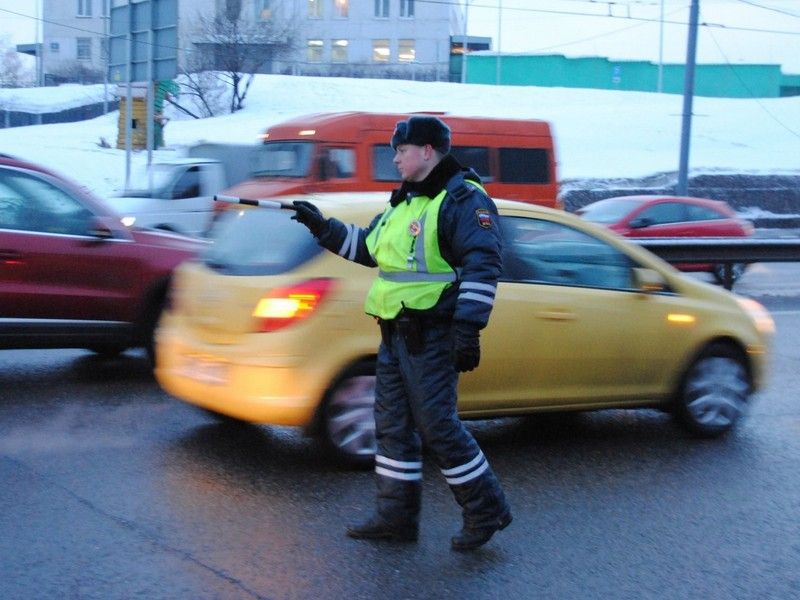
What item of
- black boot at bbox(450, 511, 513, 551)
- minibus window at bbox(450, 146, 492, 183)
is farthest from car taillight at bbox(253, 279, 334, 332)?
minibus window at bbox(450, 146, 492, 183)

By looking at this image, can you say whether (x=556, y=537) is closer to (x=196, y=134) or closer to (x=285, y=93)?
(x=196, y=134)

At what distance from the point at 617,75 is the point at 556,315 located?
65018 millimetres

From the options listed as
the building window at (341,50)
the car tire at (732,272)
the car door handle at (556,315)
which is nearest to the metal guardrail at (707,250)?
the car tire at (732,272)

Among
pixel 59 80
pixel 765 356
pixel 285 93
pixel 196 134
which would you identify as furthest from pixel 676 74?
pixel 765 356

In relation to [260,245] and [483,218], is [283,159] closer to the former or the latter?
[260,245]

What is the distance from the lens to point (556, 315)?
6.60 meters

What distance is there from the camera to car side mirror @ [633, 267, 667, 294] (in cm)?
700

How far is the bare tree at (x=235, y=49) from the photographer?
53.8m

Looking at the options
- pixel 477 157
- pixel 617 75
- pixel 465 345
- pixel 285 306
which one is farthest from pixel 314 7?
pixel 465 345

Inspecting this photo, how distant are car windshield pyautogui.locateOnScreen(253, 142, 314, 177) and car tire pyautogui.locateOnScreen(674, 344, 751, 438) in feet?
33.5

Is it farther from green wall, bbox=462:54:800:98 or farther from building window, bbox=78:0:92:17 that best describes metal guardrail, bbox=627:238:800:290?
building window, bbox=78:0:92:17

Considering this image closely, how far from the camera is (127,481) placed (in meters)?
5.81

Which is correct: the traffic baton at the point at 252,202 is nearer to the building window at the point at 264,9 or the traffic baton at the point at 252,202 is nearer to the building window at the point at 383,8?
the building window at the point at 264,9

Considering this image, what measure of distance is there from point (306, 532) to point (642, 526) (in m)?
1.59
